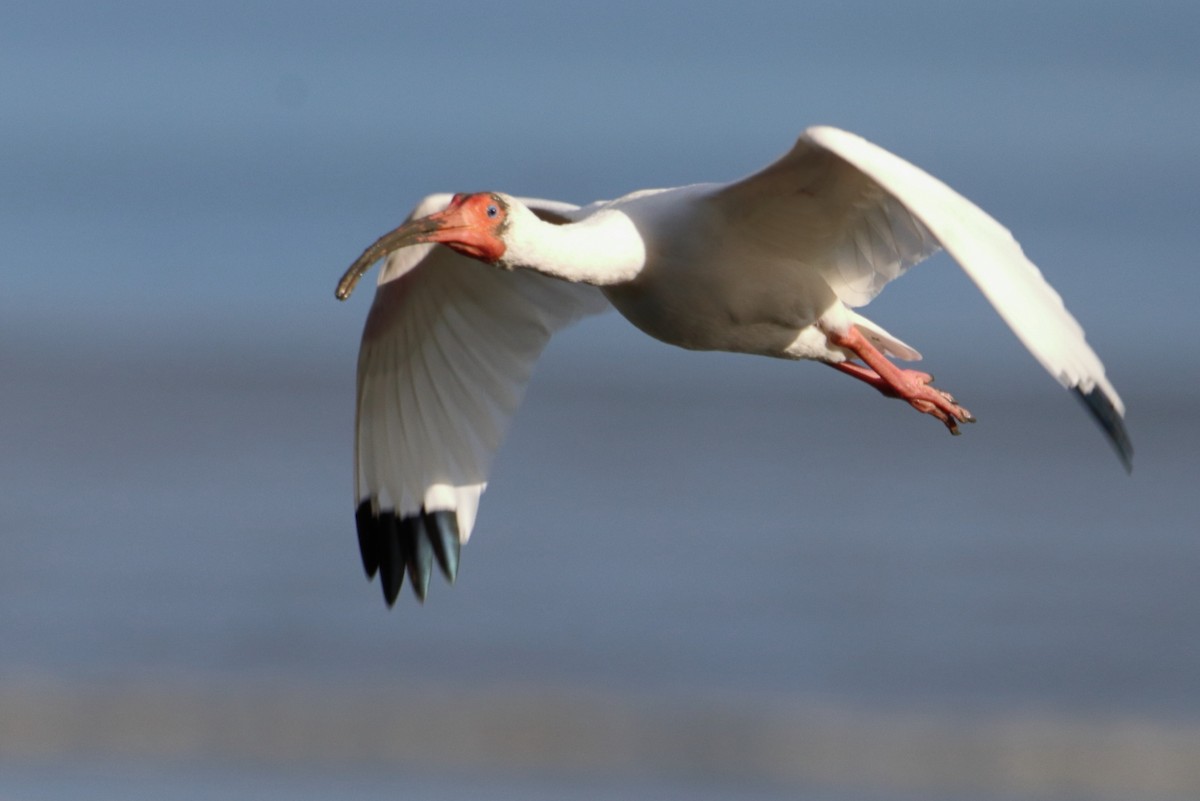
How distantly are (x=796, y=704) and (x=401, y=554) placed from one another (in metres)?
5.66

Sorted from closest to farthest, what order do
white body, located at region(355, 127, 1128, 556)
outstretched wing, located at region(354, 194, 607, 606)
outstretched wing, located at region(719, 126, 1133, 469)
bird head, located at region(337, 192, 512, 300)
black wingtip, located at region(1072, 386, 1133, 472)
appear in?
1. outstretched wing, located at region(719, 126, 1133, 469)
2. black wingtip, located at region(1072, 386, 1133, 472)
3. white body, located at region(355, 127, 1128, 556)
4. bird head, located at region(337, 192, 512, 300)
5. outstretched wing, located at region(354, 194, 607, 606)

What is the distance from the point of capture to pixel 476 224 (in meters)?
8.32

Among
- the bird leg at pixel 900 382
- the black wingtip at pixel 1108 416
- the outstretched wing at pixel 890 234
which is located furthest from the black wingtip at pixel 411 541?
the black wingtip at pixel 1108 416

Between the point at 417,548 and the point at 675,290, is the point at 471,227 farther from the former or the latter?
the point at 417,548

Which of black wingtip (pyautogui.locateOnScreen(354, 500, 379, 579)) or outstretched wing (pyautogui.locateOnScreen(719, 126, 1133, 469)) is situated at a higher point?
outstretched wing (pyautogui.locateOnScreen(719, 126, 1133, 469))

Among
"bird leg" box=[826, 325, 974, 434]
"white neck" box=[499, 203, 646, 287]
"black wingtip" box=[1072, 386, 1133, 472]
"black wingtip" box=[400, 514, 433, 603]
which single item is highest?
"white neck" box=[499, 203, 646, 287]

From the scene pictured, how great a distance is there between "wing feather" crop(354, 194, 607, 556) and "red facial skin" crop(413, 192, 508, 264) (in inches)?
66.3

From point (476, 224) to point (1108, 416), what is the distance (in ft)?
7.76

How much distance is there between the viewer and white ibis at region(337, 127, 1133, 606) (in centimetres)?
752

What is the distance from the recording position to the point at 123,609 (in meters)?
17.5

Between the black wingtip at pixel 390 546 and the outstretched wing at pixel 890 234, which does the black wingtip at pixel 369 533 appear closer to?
the black wingtip at pixel 390 546

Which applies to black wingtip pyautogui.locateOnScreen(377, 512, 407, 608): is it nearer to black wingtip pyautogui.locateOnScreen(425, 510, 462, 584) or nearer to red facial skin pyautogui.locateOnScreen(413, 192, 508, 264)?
black wingtip pyautogui.locateOnScreen(425, 510, 462, 584)

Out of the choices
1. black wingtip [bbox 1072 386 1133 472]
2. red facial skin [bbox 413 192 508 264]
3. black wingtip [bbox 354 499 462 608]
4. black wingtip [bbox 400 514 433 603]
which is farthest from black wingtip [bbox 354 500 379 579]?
black wingtip [bbox 1072 386 1133 472]

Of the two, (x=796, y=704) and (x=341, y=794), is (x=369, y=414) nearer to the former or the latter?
(x=341, y=794)
